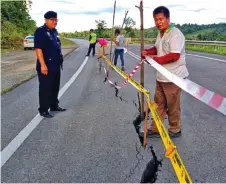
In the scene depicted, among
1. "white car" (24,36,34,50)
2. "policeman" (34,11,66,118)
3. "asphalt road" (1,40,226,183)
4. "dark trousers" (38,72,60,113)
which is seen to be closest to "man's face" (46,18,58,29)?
"policeman" (34,11,66,118)

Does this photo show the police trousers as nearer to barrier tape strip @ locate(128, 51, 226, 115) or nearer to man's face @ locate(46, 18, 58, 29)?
barrier tape strip @ locate(128, 51, 226, 115)

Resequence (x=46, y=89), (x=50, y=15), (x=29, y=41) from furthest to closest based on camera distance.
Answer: (x=29, y=41), (x=46, y=89), (x=50, y=15)

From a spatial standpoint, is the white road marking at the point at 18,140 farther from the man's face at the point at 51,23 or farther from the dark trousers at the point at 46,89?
the man's face at the point at 51,23

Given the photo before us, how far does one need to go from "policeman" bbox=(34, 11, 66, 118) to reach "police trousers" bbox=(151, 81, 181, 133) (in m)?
2.23

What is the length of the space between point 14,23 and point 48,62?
37427 mm

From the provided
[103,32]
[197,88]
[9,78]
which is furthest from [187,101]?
[103,32]

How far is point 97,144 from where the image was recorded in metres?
4.98

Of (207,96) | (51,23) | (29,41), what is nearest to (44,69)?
(51,23)

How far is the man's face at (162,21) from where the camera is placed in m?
4.80

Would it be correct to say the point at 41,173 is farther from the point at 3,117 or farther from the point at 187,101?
the point at 187,101

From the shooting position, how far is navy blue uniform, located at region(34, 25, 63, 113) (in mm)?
6457

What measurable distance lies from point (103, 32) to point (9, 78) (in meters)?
57.3

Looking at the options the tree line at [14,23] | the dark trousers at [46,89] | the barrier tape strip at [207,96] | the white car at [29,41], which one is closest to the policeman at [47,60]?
the dark trousers at [46,89]

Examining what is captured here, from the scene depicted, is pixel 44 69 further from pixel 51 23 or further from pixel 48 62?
pixel 51 23
